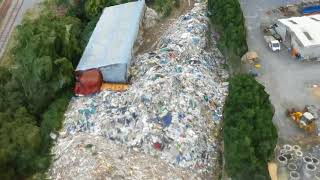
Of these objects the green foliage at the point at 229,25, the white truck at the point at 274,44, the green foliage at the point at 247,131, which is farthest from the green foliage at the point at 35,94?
the white truck at the point at 274,44

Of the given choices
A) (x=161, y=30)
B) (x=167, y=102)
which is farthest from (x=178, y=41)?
(x=167, y=102)

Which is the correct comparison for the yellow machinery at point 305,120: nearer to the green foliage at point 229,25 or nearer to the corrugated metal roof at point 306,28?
the green foliage at point 229,25

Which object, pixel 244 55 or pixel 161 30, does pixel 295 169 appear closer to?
pixel 244 55

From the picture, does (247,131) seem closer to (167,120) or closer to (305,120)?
(167,120)

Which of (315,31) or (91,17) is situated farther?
(91,17)

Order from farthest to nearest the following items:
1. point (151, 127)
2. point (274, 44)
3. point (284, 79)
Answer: point (274, 44), point (284, 79), point (151, 127)

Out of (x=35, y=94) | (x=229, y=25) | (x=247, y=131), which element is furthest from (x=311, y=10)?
(x=35, y=94)
